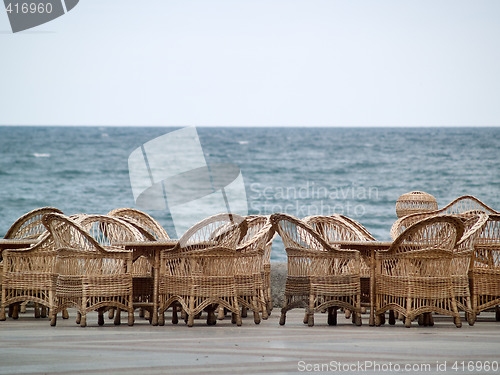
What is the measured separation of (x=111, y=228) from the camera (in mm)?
6727

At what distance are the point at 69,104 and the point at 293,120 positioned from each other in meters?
12.8

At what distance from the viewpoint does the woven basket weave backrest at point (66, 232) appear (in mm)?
5453

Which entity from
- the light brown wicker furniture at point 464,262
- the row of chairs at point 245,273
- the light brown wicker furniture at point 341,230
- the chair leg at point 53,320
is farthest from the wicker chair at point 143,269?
the light brown wicker furniture at point 464,262

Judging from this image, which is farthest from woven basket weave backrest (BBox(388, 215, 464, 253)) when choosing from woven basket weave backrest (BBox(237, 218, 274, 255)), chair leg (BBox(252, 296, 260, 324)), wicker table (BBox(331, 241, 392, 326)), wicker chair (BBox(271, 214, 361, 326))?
chair leg (BBox(252, 296, 260, 324))

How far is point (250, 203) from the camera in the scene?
27.2 m

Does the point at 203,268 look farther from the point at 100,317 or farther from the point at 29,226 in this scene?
the point at 29,226

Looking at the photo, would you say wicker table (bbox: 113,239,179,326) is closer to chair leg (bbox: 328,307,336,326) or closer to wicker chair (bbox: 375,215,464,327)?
chair leg (bbox: 328,307,336,326)

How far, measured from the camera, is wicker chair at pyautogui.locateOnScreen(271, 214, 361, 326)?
18.2ft

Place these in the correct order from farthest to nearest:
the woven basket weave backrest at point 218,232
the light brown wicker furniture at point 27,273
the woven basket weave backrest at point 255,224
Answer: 1. the woven basket weave backrest at point 255,224
2. the light brown wicker furniture at point 27,273
3. the woven basket weave backrest at point 218,232

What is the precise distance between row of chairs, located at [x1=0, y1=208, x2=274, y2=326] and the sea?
1104 centimetres

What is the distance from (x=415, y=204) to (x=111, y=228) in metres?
3.40

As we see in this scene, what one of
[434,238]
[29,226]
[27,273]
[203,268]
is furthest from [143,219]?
[434,238]

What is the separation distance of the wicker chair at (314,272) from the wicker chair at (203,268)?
0.36m

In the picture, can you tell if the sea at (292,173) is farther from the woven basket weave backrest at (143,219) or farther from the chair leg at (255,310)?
the chair leg at (255,310)
